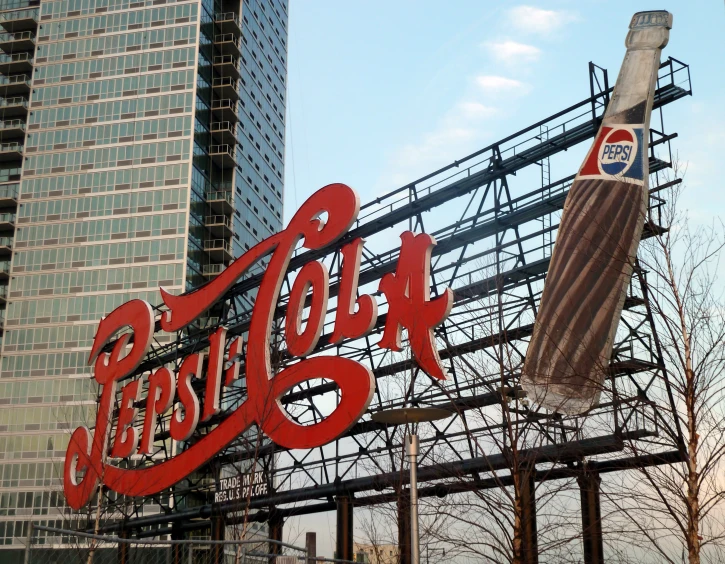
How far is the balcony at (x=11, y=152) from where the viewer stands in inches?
3278

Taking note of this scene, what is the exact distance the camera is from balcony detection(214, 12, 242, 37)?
8844 centimetres

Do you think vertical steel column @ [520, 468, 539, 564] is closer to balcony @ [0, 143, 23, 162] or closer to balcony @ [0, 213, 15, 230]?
balcony @ [0, 213, 15, 230]

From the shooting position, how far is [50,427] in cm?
7425

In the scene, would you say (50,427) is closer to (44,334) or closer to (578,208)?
(44,334)

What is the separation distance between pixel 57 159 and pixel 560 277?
6903cm

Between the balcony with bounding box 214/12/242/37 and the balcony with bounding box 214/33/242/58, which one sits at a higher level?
the balcony with bounding box 214/12/242/37

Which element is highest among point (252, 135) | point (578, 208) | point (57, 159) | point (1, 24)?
point (1, 24)

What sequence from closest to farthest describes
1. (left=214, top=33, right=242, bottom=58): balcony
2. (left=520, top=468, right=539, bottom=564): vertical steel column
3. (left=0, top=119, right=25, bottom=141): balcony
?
(left=520, top=468, right=539, bottom=564): vertical steel column, (left=0, top=119, right=25, bottom=141): balcony, (left=214, top=33, right=242, bottom=58): balcony

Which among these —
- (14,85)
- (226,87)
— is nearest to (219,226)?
(226,87)

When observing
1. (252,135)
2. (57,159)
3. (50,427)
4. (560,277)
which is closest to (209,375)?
(560,277)

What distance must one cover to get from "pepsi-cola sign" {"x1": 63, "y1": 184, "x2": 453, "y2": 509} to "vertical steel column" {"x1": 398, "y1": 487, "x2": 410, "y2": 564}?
2924 millimetres

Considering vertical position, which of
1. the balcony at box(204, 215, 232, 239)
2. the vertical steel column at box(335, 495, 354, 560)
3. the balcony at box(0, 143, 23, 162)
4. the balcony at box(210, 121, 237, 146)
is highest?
the balcony at box(210, 121, 237, 146)

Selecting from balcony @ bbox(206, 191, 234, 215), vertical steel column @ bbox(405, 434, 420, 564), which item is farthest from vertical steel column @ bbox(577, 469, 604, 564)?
balcony @ bbox(206, 191, 234, 215)

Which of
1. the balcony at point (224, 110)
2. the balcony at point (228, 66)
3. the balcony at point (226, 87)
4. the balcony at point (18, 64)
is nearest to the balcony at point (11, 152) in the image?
the balcony at point (18, 64)
